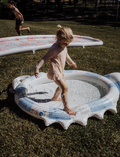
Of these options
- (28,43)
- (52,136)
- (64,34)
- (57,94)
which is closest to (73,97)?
(57,94)

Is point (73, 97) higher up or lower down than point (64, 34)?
lower down

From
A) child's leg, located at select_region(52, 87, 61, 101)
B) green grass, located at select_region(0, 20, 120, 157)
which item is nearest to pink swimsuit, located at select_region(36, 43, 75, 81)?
child's leg, located at select_region(52, 87, 61, 101)

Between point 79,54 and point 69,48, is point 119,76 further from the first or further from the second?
point 69,48

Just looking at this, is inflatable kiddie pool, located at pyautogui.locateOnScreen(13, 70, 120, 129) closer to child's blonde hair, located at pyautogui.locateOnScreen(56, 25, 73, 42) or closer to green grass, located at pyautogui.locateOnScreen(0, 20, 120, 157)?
green grass, located at pyautogui.locateOnScreen(0, 20, 120, 157)

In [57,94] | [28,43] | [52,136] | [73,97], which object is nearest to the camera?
[52,136]

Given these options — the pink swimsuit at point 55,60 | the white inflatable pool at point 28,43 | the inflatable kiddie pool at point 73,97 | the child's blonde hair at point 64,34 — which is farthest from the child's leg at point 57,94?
the white inflatable pool at point 28,43

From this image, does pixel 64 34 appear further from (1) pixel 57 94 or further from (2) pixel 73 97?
(2) pixel 73 97

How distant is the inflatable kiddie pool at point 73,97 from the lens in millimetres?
2459

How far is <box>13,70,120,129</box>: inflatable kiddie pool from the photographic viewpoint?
2459 mm

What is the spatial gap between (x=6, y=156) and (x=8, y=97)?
140 cm

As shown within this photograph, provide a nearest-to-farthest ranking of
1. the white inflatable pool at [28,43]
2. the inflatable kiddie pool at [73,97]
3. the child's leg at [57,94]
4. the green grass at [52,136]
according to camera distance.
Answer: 1. the green grass at [52,136]
2. the inflatable kiddie pool at [73,97]
3. the child's leg at [57,94]
4. the white inflatable pool at [28,43]

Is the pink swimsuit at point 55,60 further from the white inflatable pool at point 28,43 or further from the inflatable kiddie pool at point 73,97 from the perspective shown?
the white inflatable pool at point 28,43

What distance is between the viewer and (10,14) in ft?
58.9

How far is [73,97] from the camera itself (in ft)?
10.4
